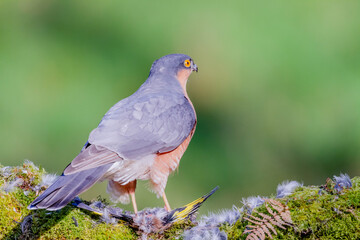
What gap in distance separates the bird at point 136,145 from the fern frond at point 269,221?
93 centimetres

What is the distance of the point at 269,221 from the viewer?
2.15m

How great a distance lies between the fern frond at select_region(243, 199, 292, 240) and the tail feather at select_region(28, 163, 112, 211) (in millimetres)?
887

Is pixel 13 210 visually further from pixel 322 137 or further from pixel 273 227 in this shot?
A: pixel 322 137

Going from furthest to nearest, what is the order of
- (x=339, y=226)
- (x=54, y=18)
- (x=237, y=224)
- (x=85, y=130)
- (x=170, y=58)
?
(x=54, y=18)
(x=85, y=130)
(x=170, y=58)
(x=237, y=224)
(x=339, y=226)

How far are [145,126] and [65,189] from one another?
39.4 inches

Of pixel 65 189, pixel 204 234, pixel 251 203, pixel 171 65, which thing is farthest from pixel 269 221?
pixel 171 65

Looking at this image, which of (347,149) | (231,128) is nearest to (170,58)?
(231,128)

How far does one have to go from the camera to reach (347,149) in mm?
5832

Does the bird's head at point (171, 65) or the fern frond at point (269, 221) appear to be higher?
the bird's head at point (171, 65)

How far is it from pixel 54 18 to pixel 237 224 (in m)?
5.75

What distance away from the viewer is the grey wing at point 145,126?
310cm

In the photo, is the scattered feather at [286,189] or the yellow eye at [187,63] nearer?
the scattered feather at [286,189]

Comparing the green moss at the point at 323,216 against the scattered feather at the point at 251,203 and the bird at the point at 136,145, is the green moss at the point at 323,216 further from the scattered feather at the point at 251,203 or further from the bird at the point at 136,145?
the bird at the point at 136,145

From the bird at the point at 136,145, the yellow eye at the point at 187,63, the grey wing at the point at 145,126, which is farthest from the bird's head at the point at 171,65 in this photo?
the grey wing at the point at 145,126
